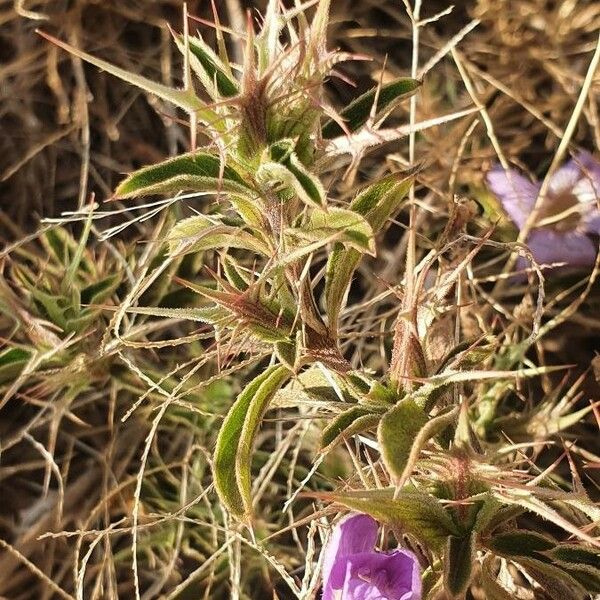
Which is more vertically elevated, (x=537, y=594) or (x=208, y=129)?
(x=208, y=129)

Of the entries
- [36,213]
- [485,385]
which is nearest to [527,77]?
[485,385]

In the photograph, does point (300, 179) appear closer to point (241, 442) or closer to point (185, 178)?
point (185, 178)

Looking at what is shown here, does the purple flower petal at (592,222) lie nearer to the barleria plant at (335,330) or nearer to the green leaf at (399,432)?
the barleria plant at (335,330)

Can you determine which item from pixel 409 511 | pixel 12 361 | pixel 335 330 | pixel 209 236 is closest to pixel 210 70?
pixel 209 236

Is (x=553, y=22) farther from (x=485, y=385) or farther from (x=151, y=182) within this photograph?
(x=151, y=182)

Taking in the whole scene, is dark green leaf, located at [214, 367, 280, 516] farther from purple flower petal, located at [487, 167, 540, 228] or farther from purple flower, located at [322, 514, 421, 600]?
purple flower petal, located at [487, 167, 540, 228]

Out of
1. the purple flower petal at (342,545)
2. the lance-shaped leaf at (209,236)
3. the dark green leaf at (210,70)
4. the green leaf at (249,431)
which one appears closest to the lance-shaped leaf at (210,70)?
the dark green leaf at (210,70)

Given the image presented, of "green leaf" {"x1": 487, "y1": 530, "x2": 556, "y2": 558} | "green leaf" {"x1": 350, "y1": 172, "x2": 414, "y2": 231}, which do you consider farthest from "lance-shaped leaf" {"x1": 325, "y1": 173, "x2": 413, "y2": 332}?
"green leaf" {"x1": 487, "y1": 530, "x2": 556, "y2": 558}
